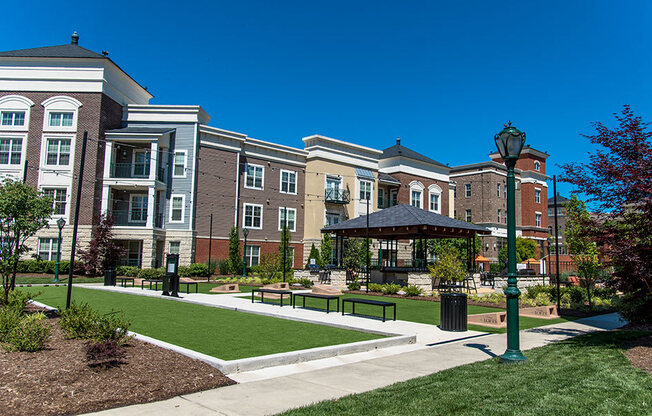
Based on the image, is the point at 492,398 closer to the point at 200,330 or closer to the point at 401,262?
the point at 200,330

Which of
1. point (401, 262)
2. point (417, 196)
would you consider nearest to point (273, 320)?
point (401, 262)

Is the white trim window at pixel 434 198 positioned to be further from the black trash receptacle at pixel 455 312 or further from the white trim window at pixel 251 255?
the black trash receptacle at pixel 455 312

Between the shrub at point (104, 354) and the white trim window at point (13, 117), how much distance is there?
107 ft

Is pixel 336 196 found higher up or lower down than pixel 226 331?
higher up

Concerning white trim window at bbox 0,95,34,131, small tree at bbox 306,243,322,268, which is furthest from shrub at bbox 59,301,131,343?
small tree at bbox 306,243,322,268

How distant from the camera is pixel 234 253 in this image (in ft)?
117

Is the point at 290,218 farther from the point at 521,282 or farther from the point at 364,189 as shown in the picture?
the point at 521,282

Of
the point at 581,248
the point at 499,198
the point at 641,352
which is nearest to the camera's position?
the point at 641,352

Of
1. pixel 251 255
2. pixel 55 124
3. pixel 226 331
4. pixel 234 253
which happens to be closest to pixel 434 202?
pixel 251 255

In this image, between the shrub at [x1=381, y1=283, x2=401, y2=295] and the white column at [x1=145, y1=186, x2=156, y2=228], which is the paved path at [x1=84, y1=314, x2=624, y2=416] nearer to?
the shrub at [x1=381, y1=283, x2=401, y2=295]

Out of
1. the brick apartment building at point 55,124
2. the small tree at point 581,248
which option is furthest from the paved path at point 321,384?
the brick apartment building at point 55,124

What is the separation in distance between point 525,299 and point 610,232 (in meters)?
9.45

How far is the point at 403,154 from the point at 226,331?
40.5 m

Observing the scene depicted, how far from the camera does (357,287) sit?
78.1 feet
